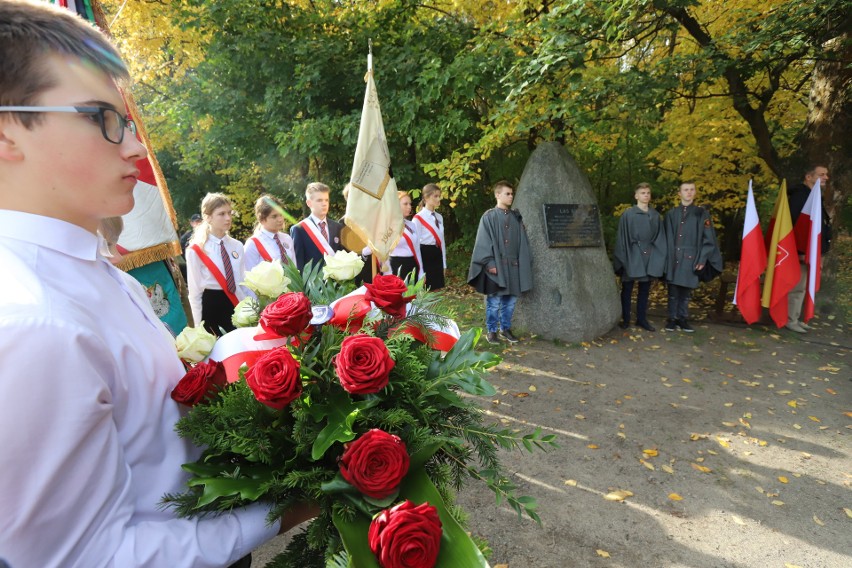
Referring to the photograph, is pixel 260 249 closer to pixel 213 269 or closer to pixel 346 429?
pixel 213 269

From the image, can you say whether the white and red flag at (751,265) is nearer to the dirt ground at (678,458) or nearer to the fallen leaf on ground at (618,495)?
the dirt ground at (678,458)

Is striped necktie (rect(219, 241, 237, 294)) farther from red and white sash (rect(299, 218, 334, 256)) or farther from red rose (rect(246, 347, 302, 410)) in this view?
red rose (rect(246, 347, 302, 410))

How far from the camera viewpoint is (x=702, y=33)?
7176 millimetres

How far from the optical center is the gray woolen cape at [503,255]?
645cm

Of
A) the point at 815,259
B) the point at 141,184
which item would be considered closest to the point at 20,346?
the point at 141,184

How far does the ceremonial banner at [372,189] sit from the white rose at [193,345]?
3.27 metres

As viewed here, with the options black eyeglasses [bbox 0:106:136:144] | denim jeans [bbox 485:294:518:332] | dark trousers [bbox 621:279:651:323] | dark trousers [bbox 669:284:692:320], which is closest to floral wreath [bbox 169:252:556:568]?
black eyeglasses [bbox 0:106:136:144]

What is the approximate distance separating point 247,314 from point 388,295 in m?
0.51

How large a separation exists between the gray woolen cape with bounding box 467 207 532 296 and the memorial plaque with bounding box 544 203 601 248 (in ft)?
1.53

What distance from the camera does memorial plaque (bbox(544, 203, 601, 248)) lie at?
6812 mm

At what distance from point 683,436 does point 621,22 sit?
4747mm

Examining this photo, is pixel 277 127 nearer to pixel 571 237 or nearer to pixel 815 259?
pixel 571 237

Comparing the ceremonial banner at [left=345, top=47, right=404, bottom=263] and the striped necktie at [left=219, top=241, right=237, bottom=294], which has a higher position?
the ceremonial banner at [left=345, top=47, right=404, bottom=263]

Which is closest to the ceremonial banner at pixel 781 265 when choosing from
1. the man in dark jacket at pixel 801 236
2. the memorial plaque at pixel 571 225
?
the man in dark jacket at pixel 801 236
